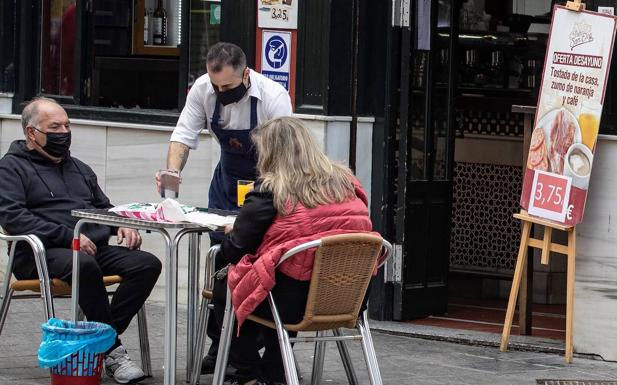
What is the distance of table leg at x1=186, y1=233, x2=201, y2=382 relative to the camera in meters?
6.26

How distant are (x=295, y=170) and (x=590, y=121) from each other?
2.13 m

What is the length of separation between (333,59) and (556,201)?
5.47 feet

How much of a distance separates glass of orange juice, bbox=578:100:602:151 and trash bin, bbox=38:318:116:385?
2.73 meters

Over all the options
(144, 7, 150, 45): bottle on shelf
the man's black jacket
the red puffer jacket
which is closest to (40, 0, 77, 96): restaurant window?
(144, 7, 150, 45): bottle on shelf

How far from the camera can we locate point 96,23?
31.2 ft

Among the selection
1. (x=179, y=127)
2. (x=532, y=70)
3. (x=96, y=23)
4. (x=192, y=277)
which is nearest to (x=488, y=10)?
(x=532, y=70)

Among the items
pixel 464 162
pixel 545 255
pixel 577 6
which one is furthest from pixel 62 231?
pixel 464 162

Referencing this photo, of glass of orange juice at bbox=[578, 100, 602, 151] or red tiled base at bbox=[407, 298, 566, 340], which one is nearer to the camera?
glass of orange juice at bbox=[578, 100, 602, 151]

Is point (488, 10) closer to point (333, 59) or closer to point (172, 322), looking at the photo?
point (333, 59)

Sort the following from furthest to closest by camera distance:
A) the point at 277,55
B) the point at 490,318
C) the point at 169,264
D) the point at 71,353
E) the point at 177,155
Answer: the point at 490,318 < the point at 277,55 < the point at 177,155 < the point at 71,353 < the point at 169,264

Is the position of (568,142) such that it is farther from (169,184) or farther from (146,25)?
(146,25)

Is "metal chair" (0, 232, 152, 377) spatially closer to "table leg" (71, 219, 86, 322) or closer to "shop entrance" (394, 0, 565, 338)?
"table leg" (71, 219, 86, 322)

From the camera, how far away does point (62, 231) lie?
6.59 metres

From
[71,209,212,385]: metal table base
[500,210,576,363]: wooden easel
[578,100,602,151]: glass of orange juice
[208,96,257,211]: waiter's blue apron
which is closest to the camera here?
[71,209,212,385]: metal table base
